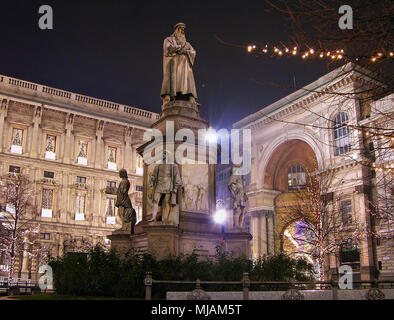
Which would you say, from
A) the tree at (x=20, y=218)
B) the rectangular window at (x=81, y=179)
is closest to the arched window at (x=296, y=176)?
the rectangular window at (x=81, y=179)

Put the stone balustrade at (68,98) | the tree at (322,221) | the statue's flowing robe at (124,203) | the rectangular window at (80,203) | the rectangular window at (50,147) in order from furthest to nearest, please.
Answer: the rectangular window at (80,203) < the rectangular window at (50,147) < the stone balustrade at (68,98) < the tree at (322,221) < the statue's flowing robe at (124,203)

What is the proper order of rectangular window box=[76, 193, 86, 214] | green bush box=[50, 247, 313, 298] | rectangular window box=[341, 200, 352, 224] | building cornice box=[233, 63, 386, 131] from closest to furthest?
1. green bush box=[50, 247, 313, 298]
2. rectangular window box=[341, 200, 352, 224]
3. building cornice box=[233, 63, 386, 131]
4. rectangular window box=[76, 193, 86, 214]

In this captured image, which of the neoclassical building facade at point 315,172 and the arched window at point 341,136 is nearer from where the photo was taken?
the neoclassical building facade at point 315,172

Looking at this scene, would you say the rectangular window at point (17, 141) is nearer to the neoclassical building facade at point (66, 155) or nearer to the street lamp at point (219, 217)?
the neoclassical building facade at point (66, 155)

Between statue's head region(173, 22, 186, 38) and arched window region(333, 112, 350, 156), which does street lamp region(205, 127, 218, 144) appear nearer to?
statue's head region(173, 22, 186, 38)

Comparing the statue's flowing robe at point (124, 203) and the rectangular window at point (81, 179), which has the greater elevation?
the rectangular window at point (81, 179)

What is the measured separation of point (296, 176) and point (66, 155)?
25668 millimetres

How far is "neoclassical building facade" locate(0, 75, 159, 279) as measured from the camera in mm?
43469

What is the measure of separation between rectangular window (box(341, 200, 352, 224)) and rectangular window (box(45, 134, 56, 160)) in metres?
29.8

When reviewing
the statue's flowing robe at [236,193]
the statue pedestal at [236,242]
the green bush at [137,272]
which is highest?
the statue's flowing robe at [236,193]

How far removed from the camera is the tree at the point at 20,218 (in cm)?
3616

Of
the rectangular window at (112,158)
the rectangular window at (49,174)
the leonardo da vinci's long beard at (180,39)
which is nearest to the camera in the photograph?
the leonardo da vinci's long beard at (180,39)

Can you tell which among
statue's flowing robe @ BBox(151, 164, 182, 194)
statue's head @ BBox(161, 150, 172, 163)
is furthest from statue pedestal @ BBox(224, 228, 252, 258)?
statue's head @ BBox(161, 150, 172, 163)
